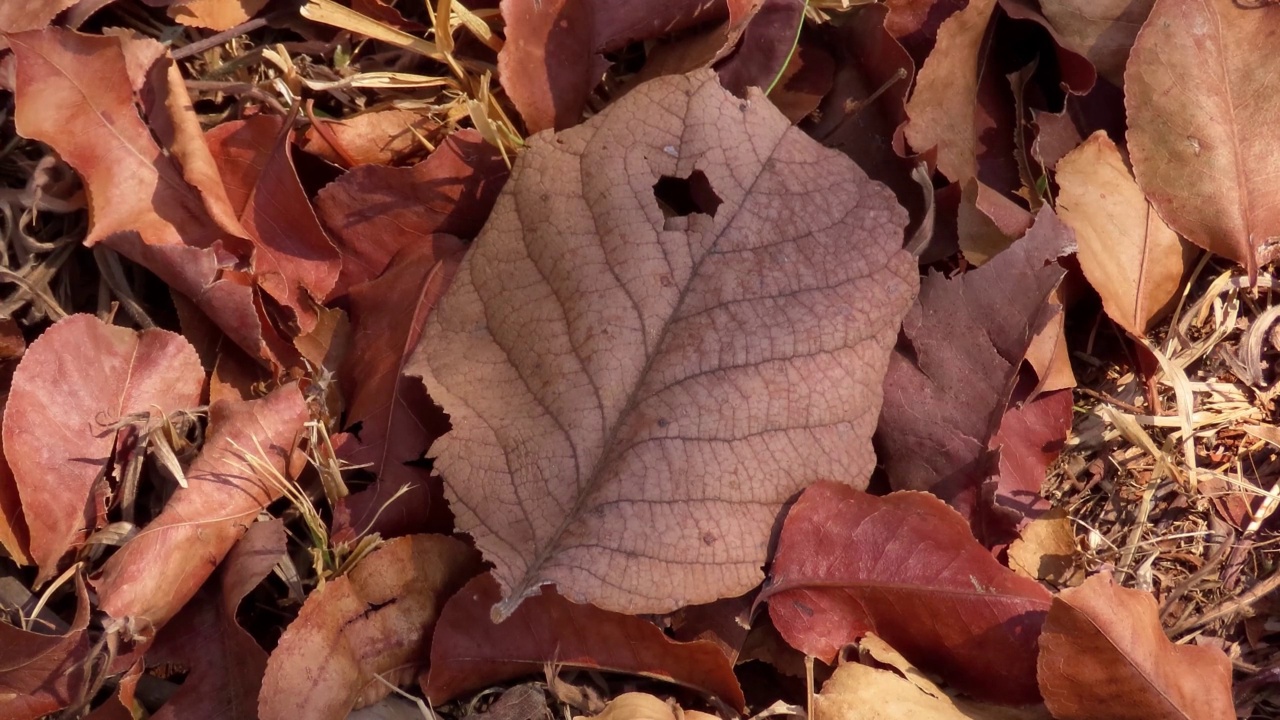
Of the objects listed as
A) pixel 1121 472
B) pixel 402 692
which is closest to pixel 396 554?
pixel 402 692

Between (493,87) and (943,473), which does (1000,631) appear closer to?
(943,473)

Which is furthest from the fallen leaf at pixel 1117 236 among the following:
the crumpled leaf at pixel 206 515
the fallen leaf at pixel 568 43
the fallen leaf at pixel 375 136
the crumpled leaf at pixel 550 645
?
the crumpled leaf at pixel 206 515

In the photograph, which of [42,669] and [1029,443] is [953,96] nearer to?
[1029,443]

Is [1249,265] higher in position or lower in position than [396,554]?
higher

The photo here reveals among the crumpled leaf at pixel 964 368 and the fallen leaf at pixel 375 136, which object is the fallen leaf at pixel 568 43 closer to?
the fallen leaf at pixel 375 136

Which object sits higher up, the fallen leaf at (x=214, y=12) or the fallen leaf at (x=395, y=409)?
the fallen leaf at (x=214, y=12)

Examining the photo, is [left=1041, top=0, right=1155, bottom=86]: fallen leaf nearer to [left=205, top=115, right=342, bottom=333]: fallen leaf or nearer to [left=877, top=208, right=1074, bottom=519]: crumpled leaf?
[left=877, top=208, right=1074, bottom=519]: crumpled leaf
